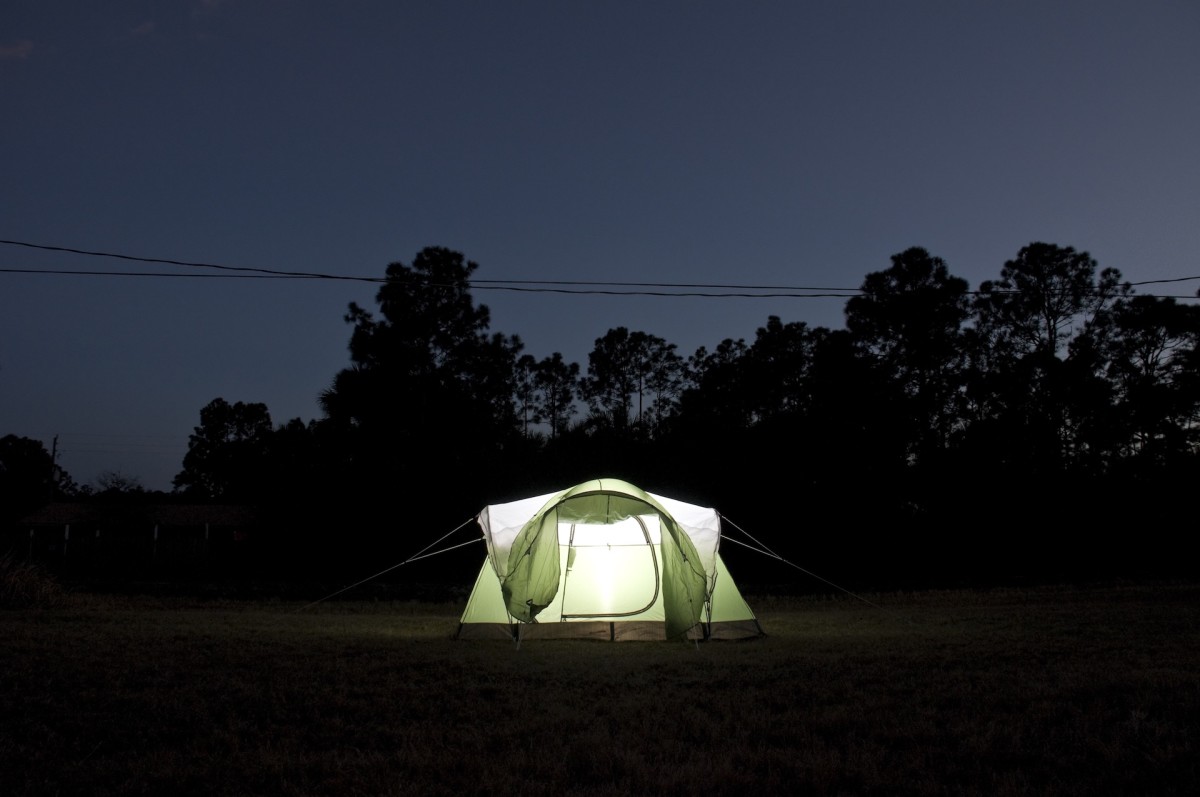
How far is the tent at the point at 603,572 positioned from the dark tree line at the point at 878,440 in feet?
62.0

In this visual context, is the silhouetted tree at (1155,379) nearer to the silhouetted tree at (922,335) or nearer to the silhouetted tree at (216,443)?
the silhouetted tree at (922,335)

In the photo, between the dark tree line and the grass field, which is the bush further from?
the dark tree line

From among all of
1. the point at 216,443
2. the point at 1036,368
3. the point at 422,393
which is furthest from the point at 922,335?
the point at 216,443

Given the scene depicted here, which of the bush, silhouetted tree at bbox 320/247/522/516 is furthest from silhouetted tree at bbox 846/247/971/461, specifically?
the bush

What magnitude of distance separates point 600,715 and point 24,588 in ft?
40.7

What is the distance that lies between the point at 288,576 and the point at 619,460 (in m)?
11.8

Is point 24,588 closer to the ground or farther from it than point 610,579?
closer to the ground

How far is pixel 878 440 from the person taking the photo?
34.7m

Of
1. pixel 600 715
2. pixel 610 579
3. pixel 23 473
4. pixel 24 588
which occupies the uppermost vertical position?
pixel 23 473

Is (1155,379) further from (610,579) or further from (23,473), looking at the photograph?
(23,473)

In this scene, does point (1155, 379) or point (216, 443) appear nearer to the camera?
point (1155, 379)

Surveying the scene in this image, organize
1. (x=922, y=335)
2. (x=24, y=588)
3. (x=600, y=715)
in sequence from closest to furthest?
(x=600, y=715)
(x=24, y=588)
(x=922, y=335)

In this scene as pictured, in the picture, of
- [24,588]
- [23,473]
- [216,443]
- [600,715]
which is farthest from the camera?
[216,443]

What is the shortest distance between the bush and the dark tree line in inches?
613
